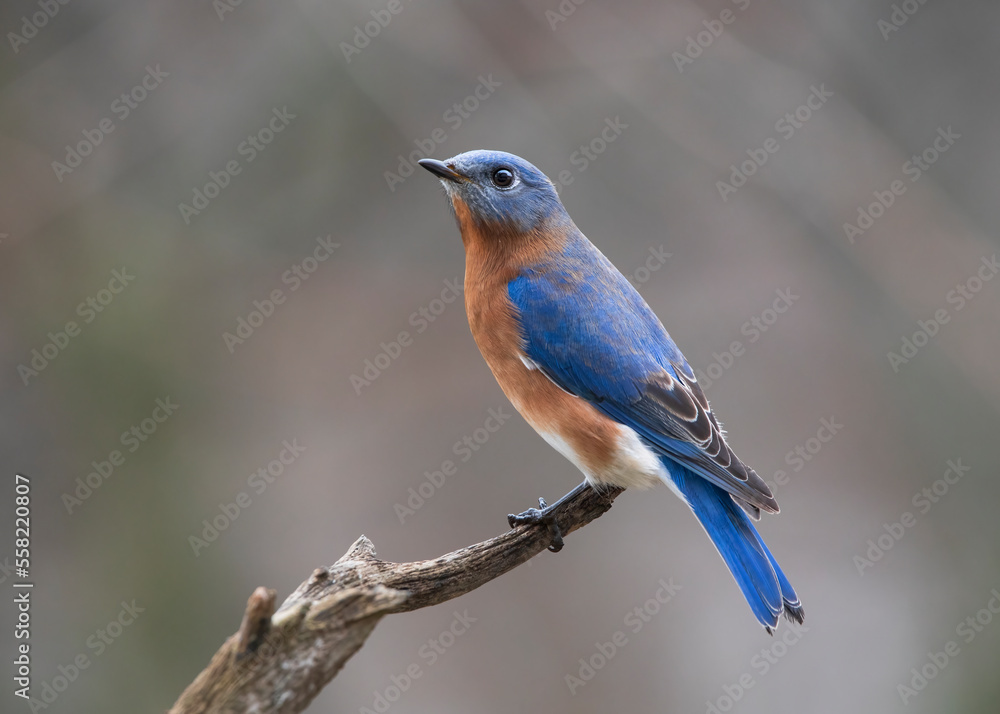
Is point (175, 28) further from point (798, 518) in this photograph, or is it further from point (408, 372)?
point (798, 518)

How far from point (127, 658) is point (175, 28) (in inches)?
175

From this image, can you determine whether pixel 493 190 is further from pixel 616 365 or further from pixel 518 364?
pixel 616 365

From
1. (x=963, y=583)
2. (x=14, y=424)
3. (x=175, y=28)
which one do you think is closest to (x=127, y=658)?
(x=14, y=424)

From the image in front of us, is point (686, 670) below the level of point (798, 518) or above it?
below

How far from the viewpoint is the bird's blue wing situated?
149 inches

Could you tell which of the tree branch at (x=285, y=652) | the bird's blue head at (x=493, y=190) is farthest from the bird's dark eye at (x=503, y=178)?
the tree branch at (x=285, y=652)

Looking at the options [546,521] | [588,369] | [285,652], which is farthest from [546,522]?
[285,652]

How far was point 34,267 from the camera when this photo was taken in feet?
19.4

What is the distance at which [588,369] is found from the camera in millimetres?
3869

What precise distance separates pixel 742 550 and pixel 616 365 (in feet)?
3.08

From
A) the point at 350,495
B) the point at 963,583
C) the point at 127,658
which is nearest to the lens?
the point at 127,658

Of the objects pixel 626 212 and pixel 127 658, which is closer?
pixel 127 658

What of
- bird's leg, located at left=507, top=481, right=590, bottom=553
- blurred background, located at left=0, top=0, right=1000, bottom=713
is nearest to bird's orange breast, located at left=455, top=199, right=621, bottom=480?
bird's leg, located at left=507, top=481, right=590, bottom=553

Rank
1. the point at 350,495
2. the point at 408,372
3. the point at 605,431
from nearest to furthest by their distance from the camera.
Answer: the point at 605,431, the point at 350,495, the point at 408,372
